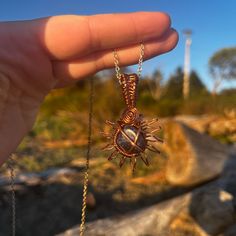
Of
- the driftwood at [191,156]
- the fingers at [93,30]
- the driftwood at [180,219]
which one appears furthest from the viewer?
the driftwood at [191,156]

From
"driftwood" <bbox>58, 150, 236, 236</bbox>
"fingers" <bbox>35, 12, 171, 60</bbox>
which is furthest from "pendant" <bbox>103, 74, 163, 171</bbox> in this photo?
"driftwood" <bbox>58, 150, 236, 236</bbox>

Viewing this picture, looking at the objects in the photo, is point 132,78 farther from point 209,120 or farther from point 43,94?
point 209,120

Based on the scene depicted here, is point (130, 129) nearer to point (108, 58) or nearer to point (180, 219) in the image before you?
point (108, 58)

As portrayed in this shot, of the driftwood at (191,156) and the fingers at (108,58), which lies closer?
the fingers at (108,58)

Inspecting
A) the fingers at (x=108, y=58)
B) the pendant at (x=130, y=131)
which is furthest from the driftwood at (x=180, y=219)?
the fingers at (x=108, y=58)

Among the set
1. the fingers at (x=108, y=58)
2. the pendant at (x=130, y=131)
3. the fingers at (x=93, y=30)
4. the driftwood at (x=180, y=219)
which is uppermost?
the fingers at (x=93, y=30)

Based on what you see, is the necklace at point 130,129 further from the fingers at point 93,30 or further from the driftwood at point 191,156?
the driftwood at point 191,156
